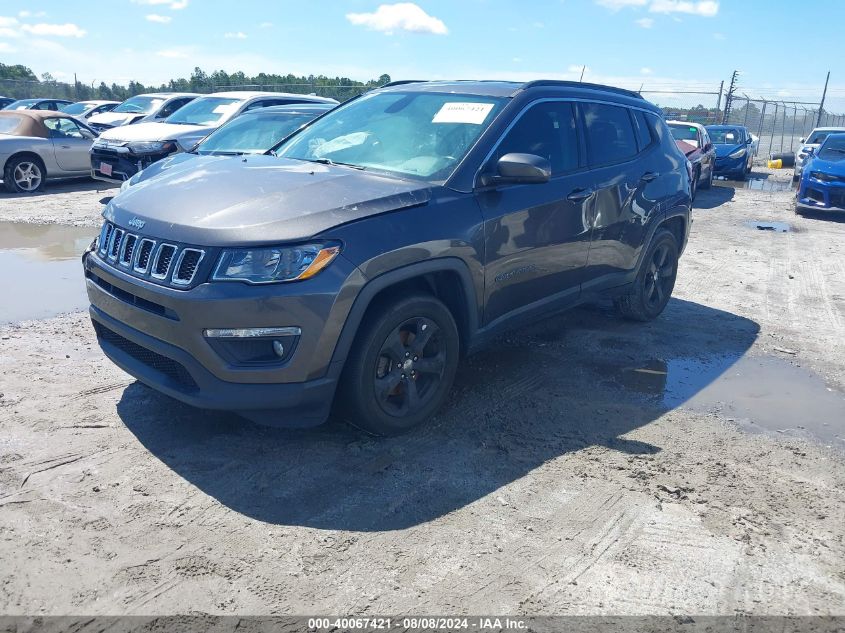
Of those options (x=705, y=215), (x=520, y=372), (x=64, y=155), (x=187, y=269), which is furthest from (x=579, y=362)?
(x=64, y=155)

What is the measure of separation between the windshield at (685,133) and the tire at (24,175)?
40.9ft

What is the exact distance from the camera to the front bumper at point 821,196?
42.1 ft

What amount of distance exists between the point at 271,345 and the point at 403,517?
99 cm

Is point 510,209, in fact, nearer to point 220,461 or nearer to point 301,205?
point 301,205

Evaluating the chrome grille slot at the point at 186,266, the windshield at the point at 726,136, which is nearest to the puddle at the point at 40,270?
the chrome grille slot at the point at 186,266

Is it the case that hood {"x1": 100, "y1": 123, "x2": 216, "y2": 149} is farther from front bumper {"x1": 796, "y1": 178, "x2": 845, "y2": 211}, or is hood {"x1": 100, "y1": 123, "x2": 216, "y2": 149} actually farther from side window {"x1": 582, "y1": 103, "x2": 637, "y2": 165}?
front bumper {"x1": 796, "y1": 178, "x2": 845, "y2": 211}

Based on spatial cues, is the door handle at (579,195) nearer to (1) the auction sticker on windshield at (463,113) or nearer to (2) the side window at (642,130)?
(1) the auction sticker on windshield at (463,113)

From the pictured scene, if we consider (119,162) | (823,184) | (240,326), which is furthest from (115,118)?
(240,326)

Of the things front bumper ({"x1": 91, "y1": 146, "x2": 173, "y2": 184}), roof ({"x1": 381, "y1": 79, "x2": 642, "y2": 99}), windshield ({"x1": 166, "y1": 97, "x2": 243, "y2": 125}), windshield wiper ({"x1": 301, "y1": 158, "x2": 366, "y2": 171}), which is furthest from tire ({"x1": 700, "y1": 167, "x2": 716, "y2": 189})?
windshield wiper ({"x1": 301, "y1": 158, "x2": 366, "y2": 171})

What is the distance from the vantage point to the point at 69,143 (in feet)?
42.4

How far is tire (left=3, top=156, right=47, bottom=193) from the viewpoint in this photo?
1216 centimetres

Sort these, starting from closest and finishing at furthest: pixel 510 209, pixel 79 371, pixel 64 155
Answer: pixel 510 209, pixel 79 371, pixel 64 155

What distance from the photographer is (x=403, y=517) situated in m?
3.20

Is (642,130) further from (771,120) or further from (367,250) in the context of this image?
(771,120)
